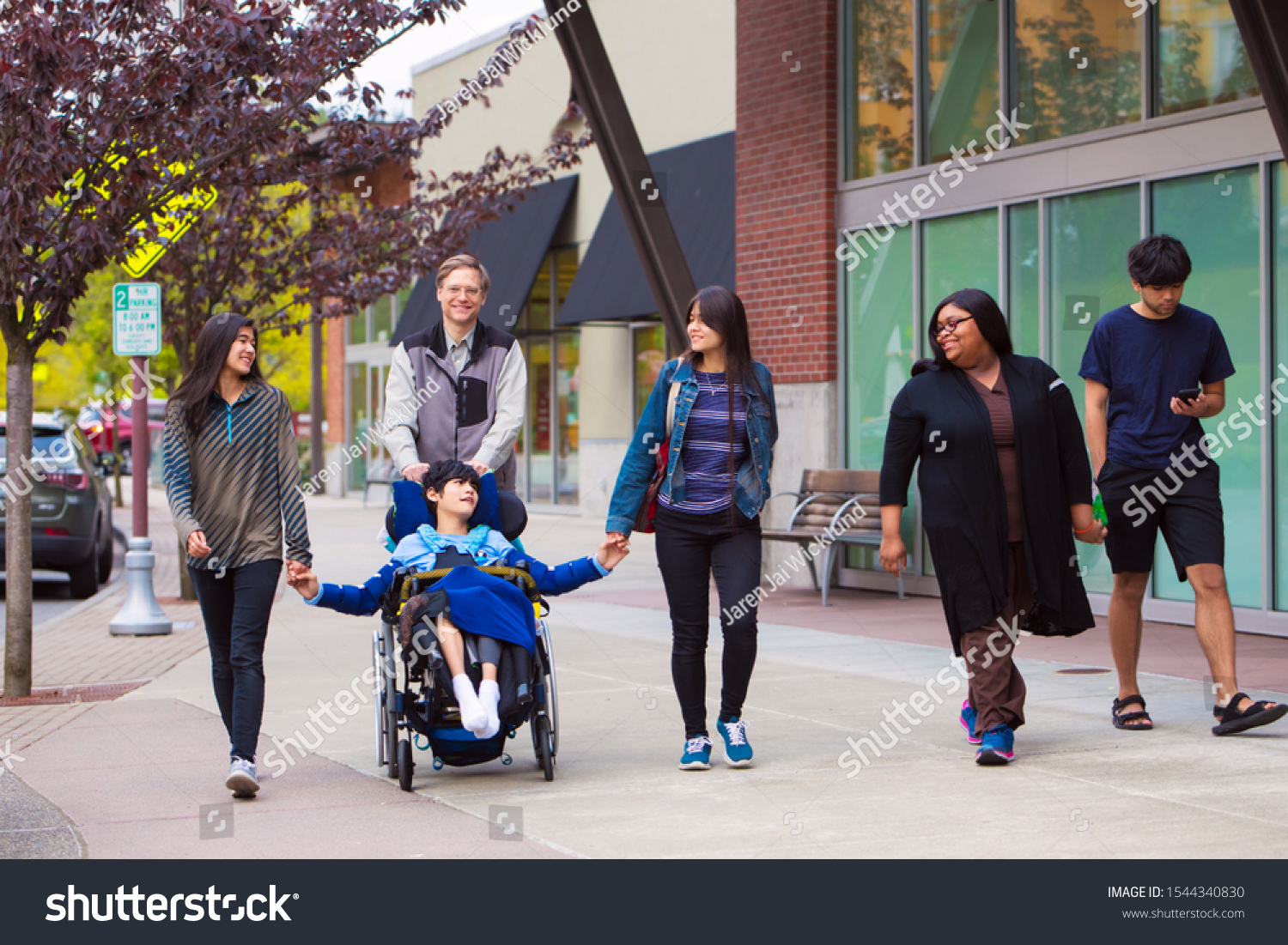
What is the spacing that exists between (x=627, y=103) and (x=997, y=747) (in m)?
18.1

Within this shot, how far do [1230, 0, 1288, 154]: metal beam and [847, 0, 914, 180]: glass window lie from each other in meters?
4.26

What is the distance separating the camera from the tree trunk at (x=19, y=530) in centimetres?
844

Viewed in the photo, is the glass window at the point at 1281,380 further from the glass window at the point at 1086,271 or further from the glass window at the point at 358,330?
the glass window at the point at 358,330

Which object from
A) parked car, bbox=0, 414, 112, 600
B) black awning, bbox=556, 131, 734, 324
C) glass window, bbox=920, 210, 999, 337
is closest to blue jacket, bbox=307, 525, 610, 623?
glass window, bbox=920, 210, 999, 337

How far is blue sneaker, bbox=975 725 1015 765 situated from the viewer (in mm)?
5996

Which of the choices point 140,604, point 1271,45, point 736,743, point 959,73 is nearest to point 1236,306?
point 1271,45

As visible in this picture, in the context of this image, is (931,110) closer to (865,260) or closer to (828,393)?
(865,260)

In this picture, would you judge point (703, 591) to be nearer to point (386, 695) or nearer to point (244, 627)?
point (386, 695)

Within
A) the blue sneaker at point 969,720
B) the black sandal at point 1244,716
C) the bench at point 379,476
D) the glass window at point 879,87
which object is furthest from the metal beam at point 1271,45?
the bench at point 379,476

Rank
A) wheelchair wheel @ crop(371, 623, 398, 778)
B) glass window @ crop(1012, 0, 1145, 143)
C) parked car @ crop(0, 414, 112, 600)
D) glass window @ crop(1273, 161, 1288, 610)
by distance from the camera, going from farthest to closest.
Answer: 1. parked car @ crop(0, 414, 112, 600)
2. glass window @ crop(1012, 0, 1145, 143)
3. glass window @ crop(1273, 161, 1288, 610)
4. wheelchair wheel @ crop(371, 623, 398, 778)

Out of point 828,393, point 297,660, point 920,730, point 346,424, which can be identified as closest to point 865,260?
point 828,393

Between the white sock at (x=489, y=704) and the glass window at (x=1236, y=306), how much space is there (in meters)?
5.88

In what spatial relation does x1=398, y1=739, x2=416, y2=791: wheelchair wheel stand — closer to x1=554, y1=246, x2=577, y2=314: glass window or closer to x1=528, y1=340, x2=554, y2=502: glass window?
x1=554, y1=246, x2=577, y2=314: glass window
